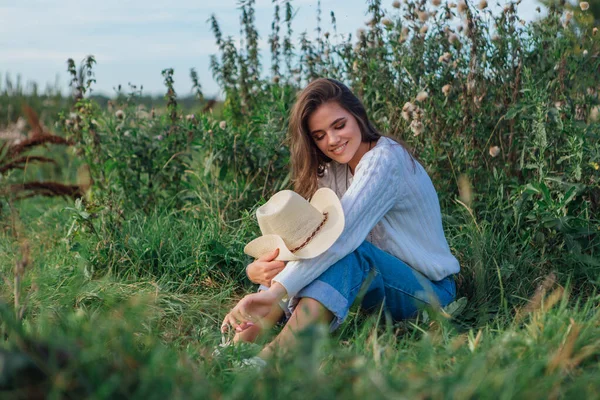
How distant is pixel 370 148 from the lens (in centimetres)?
318

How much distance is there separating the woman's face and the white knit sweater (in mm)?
139

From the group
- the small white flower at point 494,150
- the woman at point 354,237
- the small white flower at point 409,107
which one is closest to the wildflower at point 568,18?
the small white flower at point 494,150

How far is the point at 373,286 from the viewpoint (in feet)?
9.05

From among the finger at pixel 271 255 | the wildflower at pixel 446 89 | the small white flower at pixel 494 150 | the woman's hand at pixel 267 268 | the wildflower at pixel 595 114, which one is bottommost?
the woman's hand at pixel 267 268

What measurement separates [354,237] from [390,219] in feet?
1.28

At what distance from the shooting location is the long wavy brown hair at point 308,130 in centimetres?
310

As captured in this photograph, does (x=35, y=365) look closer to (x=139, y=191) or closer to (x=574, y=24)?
(x=139, y=191)

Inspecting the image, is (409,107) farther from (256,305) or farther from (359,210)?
(256,305)

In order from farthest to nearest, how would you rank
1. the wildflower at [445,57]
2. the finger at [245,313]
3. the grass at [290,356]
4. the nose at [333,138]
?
the wildflower at [445,57] < the nose at [333,138] < the finger at [245,313] < the grass at [290,356]

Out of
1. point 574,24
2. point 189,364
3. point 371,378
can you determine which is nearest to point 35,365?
point 189,364

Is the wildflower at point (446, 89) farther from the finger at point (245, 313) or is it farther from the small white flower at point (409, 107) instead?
the finger at point (245, 313)

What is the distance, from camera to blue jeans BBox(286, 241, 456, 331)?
2594 mm

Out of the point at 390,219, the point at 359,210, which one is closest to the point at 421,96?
the point at 390,219

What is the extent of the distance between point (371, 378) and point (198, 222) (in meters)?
2.60
